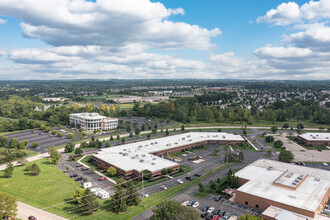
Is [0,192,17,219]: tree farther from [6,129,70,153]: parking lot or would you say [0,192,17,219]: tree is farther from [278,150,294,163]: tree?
[278,150,294,163]: tree

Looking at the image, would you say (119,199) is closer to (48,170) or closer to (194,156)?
(48,170)

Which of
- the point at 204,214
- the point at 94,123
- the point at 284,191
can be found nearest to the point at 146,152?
the point at 204,214

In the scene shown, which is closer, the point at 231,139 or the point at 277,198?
the point at 277,198

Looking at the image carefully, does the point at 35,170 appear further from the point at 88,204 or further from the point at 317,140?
the point at 317,140

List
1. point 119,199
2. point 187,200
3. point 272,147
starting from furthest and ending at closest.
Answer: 1. point 272,147
2. point 187,200
3. point 119,199

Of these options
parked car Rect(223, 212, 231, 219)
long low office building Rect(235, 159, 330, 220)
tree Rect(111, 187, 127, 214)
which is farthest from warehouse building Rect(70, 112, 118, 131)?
parked car Rect(223, 212, 231, 219)

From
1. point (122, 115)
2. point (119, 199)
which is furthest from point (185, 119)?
point (119, 199)
